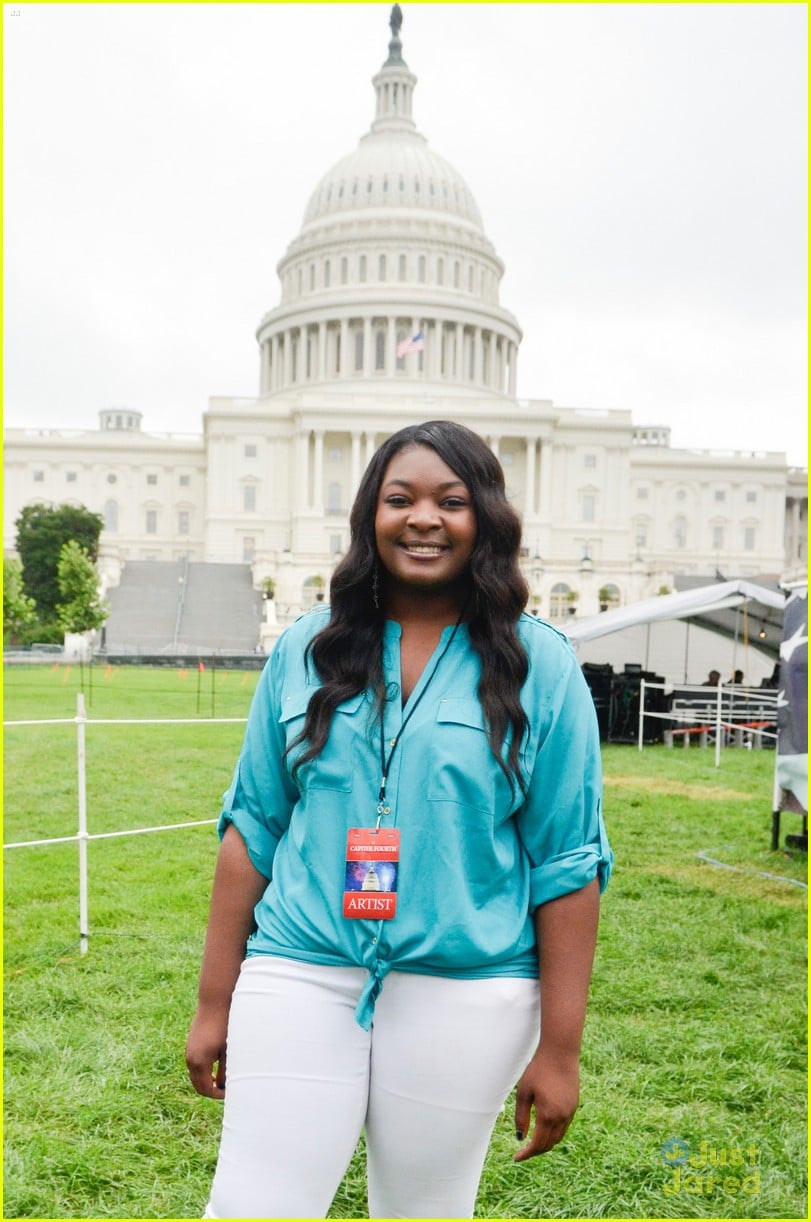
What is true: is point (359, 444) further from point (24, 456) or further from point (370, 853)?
point (370, 853)

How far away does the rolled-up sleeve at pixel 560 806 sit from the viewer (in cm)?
220

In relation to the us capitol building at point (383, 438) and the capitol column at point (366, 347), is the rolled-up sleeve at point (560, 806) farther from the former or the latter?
the capitol column at point (366, 347)

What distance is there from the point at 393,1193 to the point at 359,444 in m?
76.3

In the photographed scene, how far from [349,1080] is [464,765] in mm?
624

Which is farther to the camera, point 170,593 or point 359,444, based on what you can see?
point 359,444

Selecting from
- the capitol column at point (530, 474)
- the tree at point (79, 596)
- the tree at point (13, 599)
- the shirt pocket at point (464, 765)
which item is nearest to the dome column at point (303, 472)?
the capitol column at point (530, 474)

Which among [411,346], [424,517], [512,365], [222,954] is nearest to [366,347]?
[411,346]

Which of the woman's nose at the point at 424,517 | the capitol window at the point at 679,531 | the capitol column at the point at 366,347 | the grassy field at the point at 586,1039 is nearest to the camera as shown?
the woman's nose at the point at 424,517

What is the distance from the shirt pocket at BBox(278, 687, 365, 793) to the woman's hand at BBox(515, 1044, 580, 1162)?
2.17 ft

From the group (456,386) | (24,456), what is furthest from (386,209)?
(24,456)

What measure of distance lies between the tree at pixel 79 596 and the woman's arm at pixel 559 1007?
44.9 meters

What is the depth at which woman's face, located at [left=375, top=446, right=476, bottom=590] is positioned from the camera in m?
2.31

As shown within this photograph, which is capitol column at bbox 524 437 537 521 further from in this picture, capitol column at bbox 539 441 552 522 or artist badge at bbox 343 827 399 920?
artist badge at bbox 343 827 399 920

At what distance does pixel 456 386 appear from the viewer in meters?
83.0
